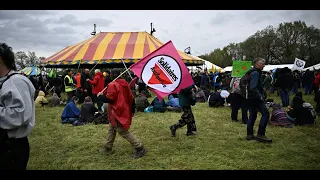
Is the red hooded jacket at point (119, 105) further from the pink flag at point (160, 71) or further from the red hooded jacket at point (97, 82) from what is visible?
the red hooded jacket at point (97, 82)

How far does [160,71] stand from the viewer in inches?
178

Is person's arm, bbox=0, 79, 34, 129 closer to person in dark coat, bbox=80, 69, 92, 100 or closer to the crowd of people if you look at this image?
the crowd of people

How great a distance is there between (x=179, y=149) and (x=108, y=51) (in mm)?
9022

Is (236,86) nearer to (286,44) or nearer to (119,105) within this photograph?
(119,105)

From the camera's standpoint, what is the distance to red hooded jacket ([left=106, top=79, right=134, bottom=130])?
4395 millimetres

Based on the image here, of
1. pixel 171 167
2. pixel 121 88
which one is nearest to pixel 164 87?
pixel 121 88

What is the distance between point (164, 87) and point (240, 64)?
4.54 metres

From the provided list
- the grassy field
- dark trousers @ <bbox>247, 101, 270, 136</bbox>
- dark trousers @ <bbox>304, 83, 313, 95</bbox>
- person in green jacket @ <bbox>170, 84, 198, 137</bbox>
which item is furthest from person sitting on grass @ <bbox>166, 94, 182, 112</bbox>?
dark trousers @ <bbox>304, 83, 313, 95</bbox>

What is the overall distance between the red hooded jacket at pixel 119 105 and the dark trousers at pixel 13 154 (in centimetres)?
229

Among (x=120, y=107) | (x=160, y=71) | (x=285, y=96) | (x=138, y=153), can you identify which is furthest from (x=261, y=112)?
(x=285, y=96)

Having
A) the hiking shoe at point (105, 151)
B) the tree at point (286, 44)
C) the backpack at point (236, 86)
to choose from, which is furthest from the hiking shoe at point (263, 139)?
the tree at point (286, 44)

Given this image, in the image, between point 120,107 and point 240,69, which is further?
point 240,69

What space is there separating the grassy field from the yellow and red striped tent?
5.47 metres
